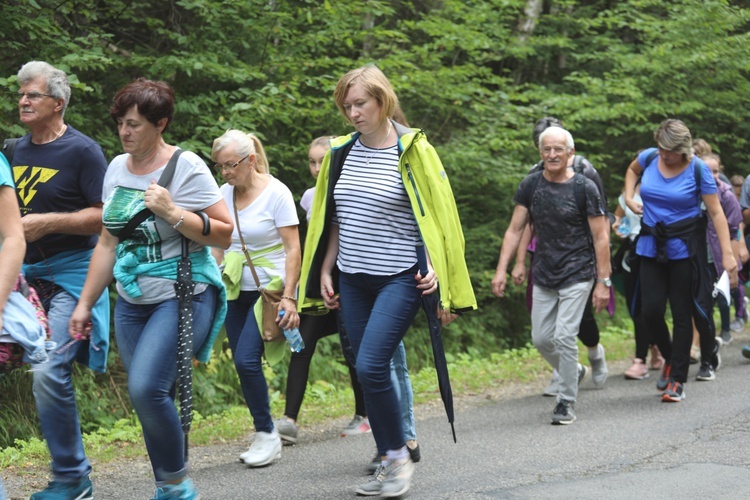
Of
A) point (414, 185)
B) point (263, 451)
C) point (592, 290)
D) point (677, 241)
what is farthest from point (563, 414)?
point (414, 185)

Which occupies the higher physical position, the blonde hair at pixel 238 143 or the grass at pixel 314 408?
the blonde hair at pixel 238 143

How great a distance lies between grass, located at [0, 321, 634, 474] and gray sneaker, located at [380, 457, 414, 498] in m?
1.98

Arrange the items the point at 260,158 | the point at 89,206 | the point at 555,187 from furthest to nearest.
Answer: the point at 555,187 → the point at 260,158 → the point at 89,206

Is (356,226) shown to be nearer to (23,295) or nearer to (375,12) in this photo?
(23,295)

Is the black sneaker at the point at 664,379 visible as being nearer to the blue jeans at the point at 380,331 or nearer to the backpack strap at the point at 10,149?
the blue jeans at the point at 380,331

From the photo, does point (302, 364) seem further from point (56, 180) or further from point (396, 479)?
point (56, 180)

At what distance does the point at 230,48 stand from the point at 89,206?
4.98 m

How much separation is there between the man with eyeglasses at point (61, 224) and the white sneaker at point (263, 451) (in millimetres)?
1222

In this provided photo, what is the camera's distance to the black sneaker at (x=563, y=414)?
7.09 m

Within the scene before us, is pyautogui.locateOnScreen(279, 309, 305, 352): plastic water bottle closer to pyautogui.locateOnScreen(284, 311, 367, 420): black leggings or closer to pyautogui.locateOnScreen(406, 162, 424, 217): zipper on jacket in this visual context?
pyautogui.locateOnScreen(284, 311, 367, 420): black leggings

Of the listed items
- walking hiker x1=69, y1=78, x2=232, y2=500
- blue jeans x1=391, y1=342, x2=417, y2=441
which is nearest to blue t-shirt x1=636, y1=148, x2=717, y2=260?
blue jeans x1=391, y1=342, x2=417, y2=441

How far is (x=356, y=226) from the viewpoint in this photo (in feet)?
15.9

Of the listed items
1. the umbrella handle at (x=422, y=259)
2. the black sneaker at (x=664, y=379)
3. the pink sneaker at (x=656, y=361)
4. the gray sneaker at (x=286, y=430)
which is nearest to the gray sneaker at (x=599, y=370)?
the black sneaker at (x=664, y=379)

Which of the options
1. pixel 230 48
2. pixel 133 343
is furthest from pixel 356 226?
pixel 230 48
